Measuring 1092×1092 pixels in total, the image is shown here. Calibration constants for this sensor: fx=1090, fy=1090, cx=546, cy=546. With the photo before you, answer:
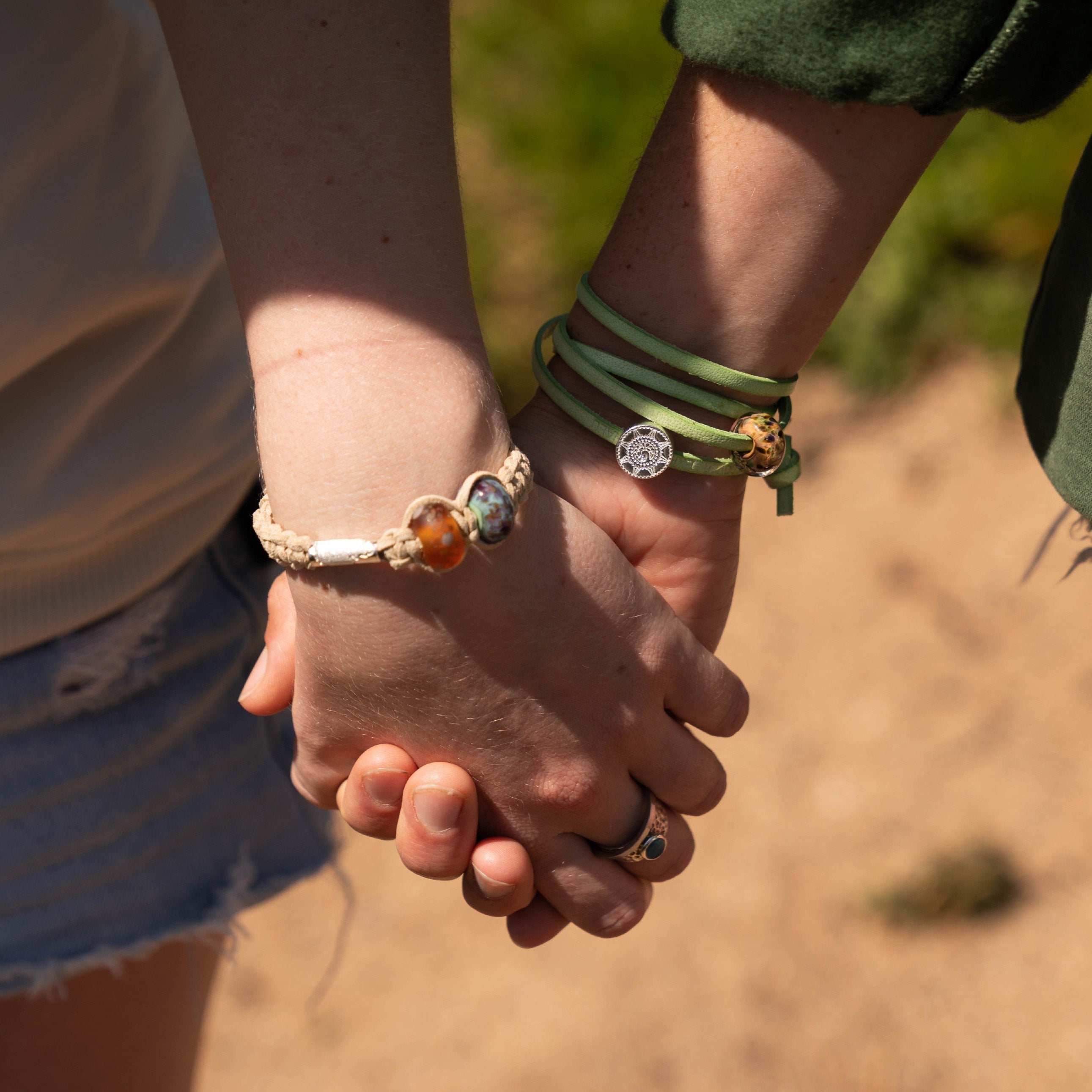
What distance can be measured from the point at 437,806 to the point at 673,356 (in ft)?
1.46

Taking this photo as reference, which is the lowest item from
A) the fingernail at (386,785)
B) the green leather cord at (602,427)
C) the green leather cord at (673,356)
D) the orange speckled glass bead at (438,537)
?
the fingernail at (386,785)

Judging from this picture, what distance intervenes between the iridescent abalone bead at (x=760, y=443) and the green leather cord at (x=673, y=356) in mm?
14

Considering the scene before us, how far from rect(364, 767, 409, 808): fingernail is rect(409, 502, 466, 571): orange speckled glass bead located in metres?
0.24

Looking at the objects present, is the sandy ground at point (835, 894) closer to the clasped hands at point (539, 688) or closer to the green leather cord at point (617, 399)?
the clasped hands at point (539, 688)

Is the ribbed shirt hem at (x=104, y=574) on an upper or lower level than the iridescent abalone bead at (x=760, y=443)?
lower

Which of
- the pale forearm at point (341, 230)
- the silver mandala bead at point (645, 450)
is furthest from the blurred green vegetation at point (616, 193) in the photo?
the pale forearm at point (341, 230)

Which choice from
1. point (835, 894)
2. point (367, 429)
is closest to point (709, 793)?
point (367, 429)

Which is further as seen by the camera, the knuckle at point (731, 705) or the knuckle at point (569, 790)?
the knuckle at point (731, 705)

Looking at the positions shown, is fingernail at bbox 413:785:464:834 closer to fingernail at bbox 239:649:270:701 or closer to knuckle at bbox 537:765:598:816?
knuckle at bbox 537:765:598:816

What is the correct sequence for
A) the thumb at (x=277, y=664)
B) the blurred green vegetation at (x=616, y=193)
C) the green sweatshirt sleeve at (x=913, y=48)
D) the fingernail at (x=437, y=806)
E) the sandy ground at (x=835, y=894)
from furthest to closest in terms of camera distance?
the blurred green vegetation at (x=616, y=193), the sandy ground at (x=835, y=894), the thumb at (x=277, y=664), the fingernail at (x=437, y=806), the green sweatshirt sleeve at (x=913, y=48)

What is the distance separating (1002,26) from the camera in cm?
80

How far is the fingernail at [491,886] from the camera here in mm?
1000

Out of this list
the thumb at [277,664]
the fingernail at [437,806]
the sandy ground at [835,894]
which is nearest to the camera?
the fingernail at [437,806]

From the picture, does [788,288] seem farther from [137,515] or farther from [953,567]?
[953,567]
